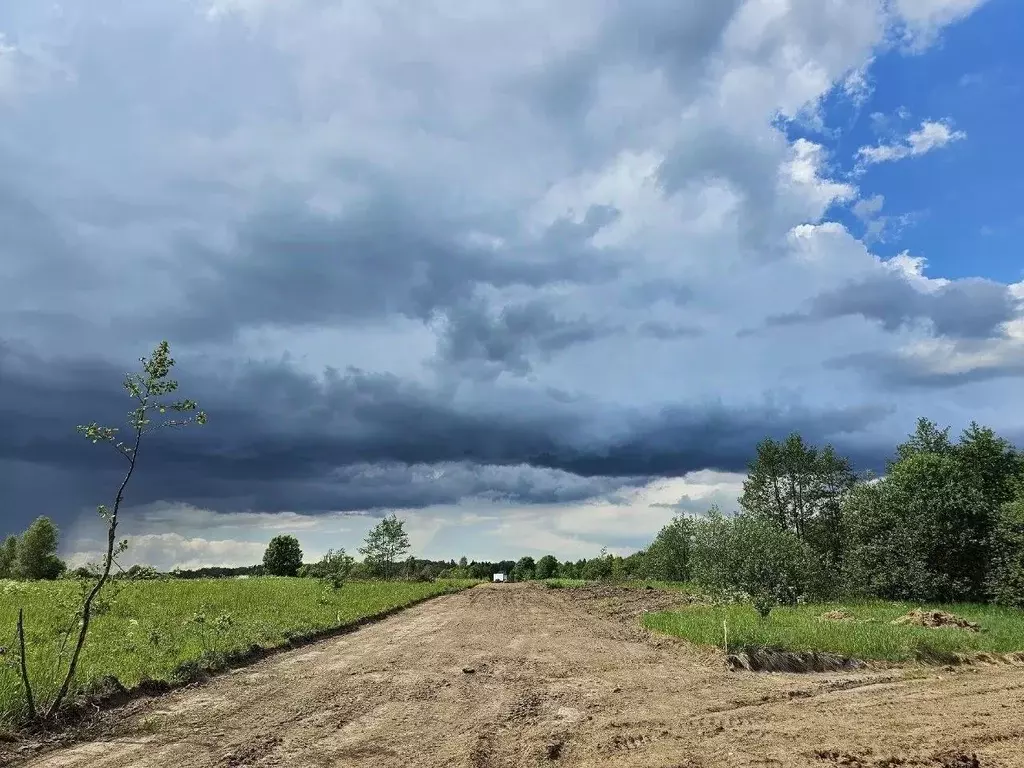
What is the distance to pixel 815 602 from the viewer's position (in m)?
38.8

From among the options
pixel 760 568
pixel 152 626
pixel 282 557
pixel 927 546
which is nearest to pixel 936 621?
pixel 760 568

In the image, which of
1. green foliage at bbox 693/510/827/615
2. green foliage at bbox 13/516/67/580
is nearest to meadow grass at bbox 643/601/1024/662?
green foliage at bbox 693/510/827/615

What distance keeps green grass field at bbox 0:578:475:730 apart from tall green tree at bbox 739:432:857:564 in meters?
56.9

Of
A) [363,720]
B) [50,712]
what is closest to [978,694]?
[363,720]

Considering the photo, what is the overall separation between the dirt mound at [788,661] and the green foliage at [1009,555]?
1232 inches

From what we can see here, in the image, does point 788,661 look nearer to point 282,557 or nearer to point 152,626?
point 152,626

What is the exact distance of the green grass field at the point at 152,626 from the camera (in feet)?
37.8

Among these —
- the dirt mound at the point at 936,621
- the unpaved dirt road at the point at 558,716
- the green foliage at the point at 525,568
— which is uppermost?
the unpaved dirt road at the point at 558,716

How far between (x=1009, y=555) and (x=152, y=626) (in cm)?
4924

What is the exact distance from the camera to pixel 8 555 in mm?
90625

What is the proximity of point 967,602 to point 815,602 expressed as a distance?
15092 mm

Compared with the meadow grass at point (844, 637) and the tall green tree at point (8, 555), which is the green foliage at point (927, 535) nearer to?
the meadow grass at point (844, 637)

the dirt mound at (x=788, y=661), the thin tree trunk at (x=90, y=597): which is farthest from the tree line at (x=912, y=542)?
the thin tree trunk at (x=90, y=597)

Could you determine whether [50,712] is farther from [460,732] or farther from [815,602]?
[815,602]
